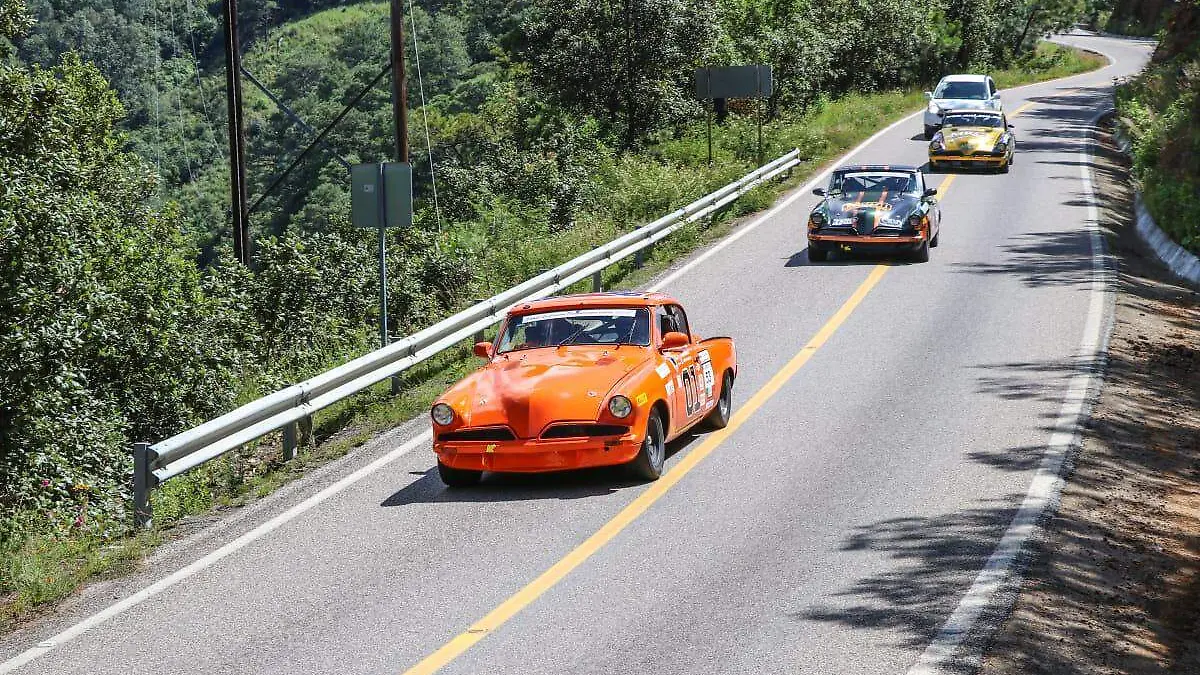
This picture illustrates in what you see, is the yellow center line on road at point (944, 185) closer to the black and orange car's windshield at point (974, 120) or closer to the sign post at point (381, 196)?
the black and orange car's windshield at point (974, 120)

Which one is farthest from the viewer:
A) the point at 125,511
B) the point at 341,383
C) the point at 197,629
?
the point at 341,383

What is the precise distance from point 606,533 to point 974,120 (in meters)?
27.7

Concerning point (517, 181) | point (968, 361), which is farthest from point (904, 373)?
point (517, 181)

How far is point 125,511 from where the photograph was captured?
11492 mm

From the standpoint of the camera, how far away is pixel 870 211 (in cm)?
2298

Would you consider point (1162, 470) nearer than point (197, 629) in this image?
No

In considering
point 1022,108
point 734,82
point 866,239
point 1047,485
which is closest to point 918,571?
point 1047,485

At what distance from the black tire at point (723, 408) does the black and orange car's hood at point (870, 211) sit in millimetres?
9726

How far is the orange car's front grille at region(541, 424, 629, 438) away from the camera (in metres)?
10.9

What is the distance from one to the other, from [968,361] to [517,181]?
19.3 meters

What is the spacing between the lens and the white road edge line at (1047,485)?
7730mm

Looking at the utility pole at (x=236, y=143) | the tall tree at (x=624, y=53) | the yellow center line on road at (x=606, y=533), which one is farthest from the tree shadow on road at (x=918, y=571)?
the tall tree at (x=624, y=53)

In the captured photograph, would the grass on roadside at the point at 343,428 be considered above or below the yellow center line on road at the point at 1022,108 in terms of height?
below

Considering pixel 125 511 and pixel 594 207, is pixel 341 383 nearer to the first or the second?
pixel 125 511
